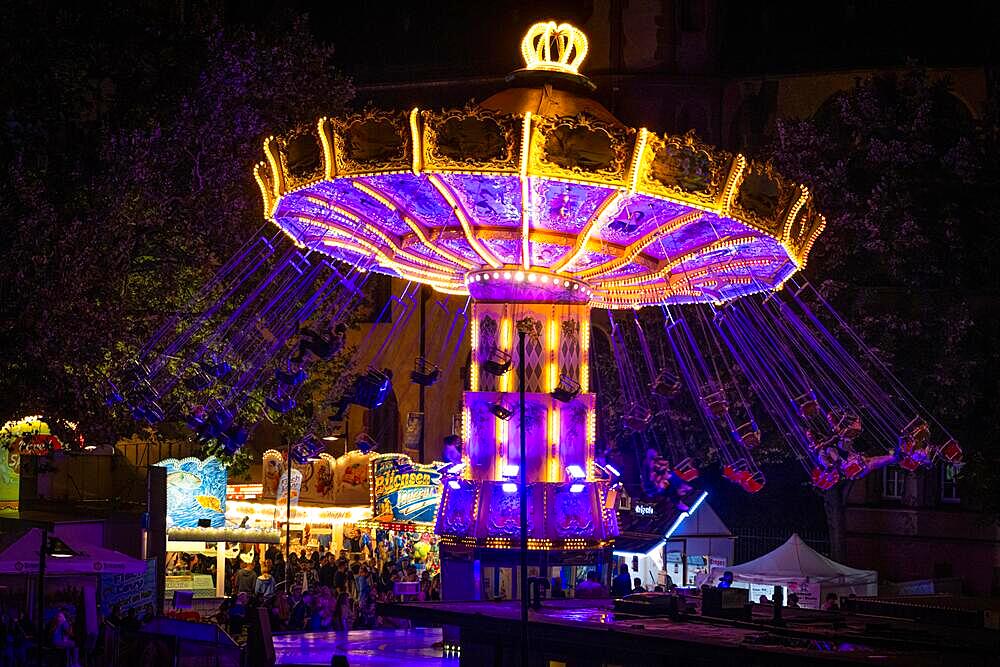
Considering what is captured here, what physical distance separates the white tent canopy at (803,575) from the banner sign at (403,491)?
7470mm

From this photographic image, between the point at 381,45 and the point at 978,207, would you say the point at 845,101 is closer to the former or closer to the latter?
the point at 978,207

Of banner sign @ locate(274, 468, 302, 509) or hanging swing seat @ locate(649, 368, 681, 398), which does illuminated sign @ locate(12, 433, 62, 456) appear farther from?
hanging swing seat @ locate(649, 368, 681, 398)

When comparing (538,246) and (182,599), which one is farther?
(182,599)

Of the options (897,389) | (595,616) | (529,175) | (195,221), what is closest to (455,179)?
(529,175)

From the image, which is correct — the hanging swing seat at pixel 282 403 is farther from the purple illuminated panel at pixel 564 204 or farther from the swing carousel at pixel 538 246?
the purple illuminated panel at pixel 564 204

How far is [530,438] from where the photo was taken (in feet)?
74.3

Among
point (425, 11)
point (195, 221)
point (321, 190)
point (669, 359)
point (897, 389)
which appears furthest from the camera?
point (425, 11)

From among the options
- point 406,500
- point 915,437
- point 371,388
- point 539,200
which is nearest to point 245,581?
point 406,500

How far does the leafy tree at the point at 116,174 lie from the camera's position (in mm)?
25781

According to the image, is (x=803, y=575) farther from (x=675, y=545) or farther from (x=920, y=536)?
(x=920, y=536)

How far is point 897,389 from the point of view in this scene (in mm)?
33000

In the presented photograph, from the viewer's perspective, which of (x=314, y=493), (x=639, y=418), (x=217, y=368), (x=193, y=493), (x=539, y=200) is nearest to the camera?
(x=539, y=200)

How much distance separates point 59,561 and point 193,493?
11.9m

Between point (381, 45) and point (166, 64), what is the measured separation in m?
18.1
